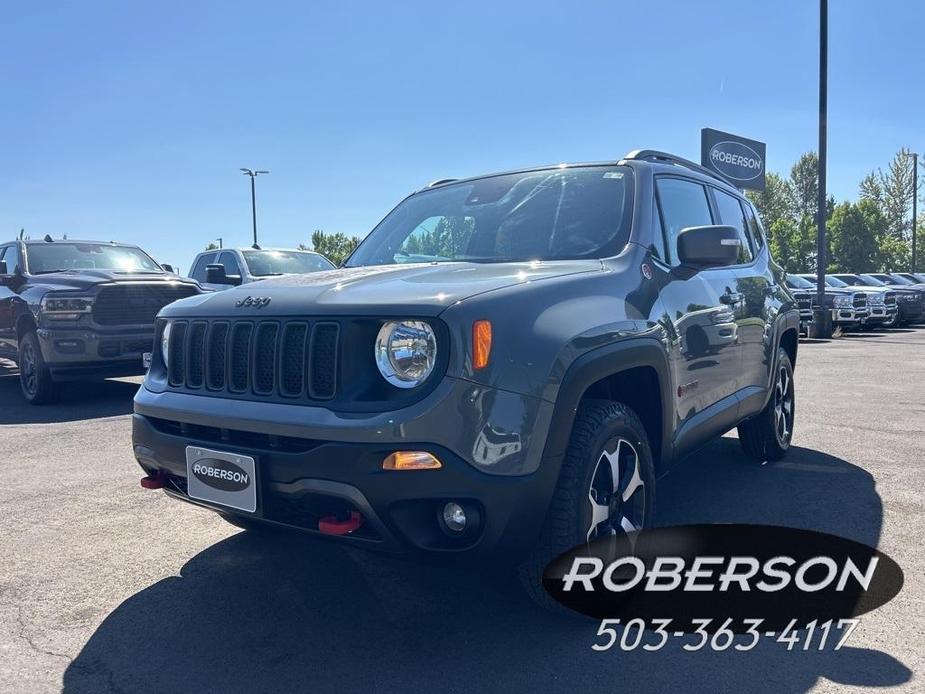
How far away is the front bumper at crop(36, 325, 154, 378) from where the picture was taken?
813 centimetres

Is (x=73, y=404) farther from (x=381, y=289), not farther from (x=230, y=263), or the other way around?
(x=381, y=289)

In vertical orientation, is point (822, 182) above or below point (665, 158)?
above

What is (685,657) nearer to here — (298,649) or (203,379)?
(298,649)

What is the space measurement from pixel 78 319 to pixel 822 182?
17783 millimetres

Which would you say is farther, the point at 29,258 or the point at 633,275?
the point at 29,258

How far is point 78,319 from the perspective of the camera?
26.8 ft

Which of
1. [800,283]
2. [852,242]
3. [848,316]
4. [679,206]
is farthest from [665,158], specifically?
[852,242]

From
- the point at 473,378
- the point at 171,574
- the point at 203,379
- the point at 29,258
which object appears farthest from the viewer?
the point at 29,258

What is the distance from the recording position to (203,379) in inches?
121

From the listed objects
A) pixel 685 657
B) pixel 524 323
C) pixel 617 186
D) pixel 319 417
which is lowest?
pixel 685 657

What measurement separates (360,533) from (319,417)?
0.40m

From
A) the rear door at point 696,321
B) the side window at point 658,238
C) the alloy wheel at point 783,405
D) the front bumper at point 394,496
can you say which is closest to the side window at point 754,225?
the alloy wheel at point 783,405

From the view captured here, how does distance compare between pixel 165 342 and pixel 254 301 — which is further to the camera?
pixel 165 342

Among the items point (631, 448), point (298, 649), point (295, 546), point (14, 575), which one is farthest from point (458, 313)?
point (14, 575)
